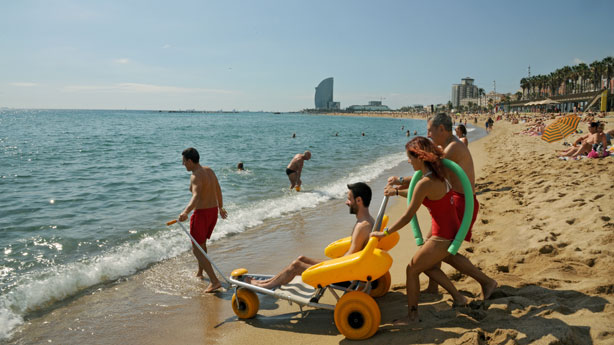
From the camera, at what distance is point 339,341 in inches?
139

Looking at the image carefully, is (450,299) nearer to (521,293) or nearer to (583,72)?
(521,293)

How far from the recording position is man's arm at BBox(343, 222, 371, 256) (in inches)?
145

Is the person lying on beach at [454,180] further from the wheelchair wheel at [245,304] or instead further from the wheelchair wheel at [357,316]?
the wheelchair wheel at [245,304]

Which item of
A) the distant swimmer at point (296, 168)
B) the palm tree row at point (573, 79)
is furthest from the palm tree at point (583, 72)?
the distant swimmer at point (296, 168)

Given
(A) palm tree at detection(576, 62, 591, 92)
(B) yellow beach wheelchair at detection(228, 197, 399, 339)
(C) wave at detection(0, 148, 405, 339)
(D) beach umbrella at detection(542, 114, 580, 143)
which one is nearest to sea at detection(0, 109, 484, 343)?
(C) wave at detection(0, 148, 405, 339)

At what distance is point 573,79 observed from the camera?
77.3m

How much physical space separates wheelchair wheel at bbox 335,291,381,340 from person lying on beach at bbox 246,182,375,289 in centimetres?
47

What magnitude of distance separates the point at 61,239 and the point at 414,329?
6807mm

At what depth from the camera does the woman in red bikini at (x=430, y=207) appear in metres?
3.31

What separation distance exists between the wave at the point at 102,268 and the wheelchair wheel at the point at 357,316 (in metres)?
3.70

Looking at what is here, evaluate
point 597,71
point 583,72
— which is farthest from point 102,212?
point 583,72

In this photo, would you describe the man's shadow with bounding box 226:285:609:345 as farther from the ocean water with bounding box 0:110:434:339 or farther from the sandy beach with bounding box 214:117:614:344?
the ocean water with bounding box 0:110:434:339

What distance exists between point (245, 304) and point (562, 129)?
14.7 m

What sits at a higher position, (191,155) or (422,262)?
(191,155)
